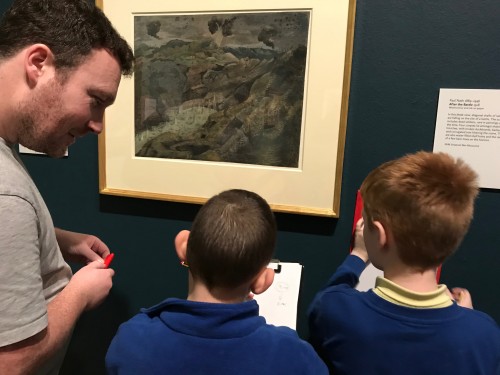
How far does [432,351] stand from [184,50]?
1.04 metres

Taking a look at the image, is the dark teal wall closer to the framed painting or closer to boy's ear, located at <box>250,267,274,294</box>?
the framed painting

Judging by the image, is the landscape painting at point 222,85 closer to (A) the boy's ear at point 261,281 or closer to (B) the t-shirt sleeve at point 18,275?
(A) the boy's ear at point 261,281

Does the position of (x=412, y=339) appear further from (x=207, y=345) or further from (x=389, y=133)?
(x=389, y=133)

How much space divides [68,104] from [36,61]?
0.10 m

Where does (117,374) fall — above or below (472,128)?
below

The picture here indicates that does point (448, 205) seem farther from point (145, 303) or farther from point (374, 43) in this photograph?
point (145, 303)

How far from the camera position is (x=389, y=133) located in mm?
1140

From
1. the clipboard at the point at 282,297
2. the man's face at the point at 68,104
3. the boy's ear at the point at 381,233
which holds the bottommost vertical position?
the clipboard at the point at 282,297

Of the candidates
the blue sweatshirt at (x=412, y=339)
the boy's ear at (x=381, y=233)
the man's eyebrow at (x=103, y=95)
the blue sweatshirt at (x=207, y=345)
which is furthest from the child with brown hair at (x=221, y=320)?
the man's eyebrow at (x=103, y=95)

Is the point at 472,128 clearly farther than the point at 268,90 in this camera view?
No

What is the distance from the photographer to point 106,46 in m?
0.84

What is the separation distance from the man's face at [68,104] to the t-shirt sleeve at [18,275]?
19cm

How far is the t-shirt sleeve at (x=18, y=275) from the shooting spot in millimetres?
658

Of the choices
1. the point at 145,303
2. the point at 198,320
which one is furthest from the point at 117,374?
the point at 145,303
